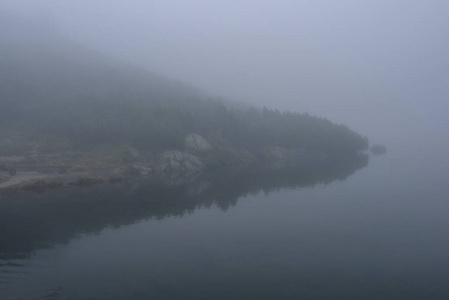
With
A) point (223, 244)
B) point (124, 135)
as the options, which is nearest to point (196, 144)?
point (124, 135)

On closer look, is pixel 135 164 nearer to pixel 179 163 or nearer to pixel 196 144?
pixel 179 163

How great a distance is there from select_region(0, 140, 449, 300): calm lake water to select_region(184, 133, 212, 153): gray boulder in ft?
68.4

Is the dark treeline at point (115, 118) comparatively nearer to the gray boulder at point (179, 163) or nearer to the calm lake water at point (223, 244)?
the gray boulder at point (179, 163)

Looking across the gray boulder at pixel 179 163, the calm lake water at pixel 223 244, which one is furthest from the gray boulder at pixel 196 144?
the calm lake water at pixel 223 244

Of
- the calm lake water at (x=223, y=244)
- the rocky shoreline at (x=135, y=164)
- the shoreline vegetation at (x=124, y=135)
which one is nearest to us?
the calm lake water at (x=223, y=244)

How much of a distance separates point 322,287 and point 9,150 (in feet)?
176

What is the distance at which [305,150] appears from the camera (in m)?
79.2

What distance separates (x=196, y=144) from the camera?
67.6 meters

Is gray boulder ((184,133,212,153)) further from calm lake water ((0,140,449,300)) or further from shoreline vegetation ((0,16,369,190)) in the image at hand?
calm lake water ((0,140,449,300))

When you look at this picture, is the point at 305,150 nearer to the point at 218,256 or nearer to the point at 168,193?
the point at 168,193

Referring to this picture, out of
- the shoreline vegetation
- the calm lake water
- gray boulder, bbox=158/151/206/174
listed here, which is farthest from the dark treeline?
the calm lake water

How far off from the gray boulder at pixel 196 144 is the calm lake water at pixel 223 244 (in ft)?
68.4

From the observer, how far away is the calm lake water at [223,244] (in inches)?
809

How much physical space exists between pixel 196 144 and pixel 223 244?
1643 inches
